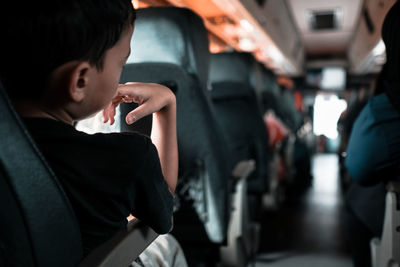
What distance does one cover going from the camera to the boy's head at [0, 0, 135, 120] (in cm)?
67

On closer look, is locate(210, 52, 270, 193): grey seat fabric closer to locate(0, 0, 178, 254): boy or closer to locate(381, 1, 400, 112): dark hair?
locate(381, 1, 400, 112): dark hair

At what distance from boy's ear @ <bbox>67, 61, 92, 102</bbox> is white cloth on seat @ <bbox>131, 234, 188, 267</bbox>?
46 centimetres

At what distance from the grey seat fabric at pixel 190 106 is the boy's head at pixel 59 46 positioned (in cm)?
40

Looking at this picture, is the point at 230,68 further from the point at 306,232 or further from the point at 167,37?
the point at 306,232

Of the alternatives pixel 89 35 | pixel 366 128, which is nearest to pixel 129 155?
pixel 89 35

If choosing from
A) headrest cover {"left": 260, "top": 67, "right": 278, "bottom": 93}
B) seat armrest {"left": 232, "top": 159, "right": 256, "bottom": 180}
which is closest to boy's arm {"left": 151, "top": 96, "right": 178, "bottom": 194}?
seat armrest {"left": 232, "top": 159, "right": 256, "bottom": 180}

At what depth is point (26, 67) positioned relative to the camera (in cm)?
71

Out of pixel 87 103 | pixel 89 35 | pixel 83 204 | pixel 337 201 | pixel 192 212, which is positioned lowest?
pixel 337 201

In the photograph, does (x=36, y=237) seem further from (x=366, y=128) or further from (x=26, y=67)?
(x=366, y=128)

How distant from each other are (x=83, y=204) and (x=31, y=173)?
0.44 feet

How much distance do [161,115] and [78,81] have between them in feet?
1.07

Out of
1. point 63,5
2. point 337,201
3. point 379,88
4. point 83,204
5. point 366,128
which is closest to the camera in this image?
point 63,5

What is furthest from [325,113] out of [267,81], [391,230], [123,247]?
[123,247]

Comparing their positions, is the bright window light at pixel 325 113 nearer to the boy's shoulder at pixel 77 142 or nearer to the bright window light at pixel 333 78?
the bright window light at pixel 333 78
